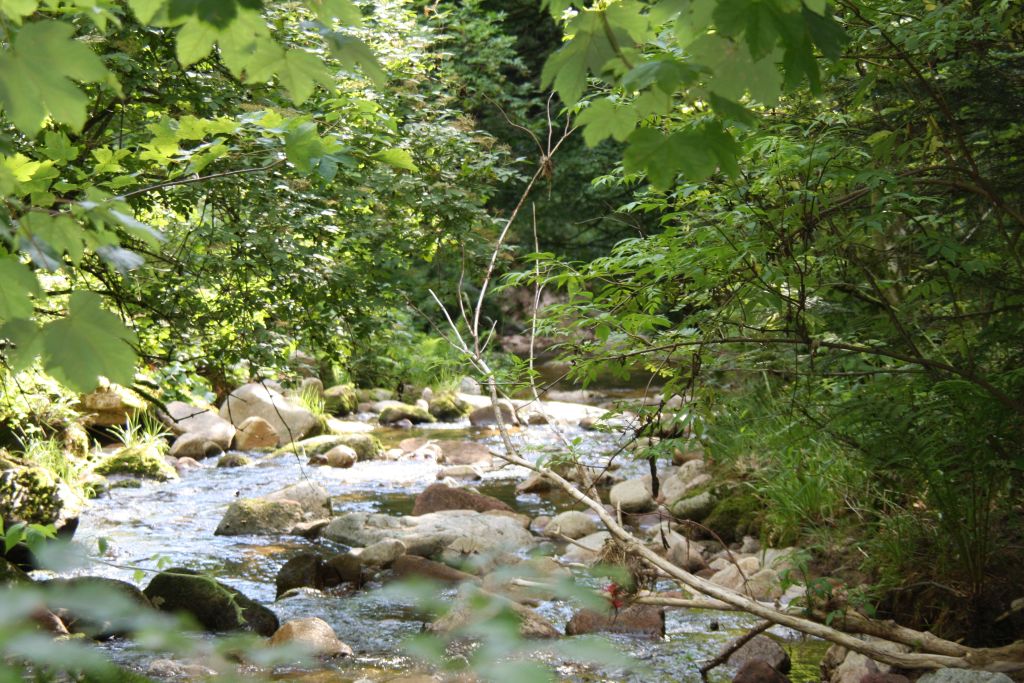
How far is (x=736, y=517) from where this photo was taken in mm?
7371

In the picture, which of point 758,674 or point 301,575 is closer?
point 758,674

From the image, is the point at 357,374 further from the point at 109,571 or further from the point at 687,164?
the point at 687,164

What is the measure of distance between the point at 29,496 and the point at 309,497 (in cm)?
242

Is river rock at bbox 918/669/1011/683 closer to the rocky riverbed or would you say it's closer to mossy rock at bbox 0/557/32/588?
the rocky riverbed

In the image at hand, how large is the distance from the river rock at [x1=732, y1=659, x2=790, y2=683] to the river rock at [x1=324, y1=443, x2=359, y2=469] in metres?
7.03

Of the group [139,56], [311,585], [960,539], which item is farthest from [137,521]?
[960,539]

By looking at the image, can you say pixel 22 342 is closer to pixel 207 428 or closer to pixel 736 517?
pixel 736 517

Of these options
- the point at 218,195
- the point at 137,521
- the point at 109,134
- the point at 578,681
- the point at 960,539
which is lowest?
the point at 137,521

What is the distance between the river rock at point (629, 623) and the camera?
5.14 meters

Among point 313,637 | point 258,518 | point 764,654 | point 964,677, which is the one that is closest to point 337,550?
point 258,518

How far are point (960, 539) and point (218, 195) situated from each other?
3951 mm

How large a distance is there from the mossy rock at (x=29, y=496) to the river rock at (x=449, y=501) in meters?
2.98

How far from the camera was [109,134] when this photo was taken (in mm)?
4590

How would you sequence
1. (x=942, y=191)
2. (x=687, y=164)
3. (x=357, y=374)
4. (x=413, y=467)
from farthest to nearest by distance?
(x=413, y=467)
(x=357, y=374)
(x=942, y=191)
(x=687, y=164)
